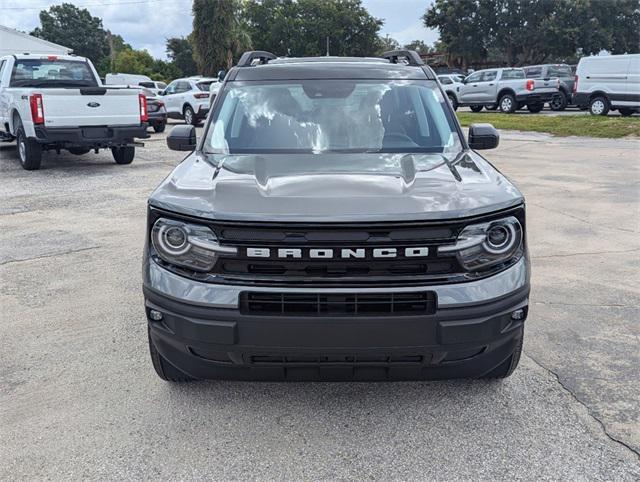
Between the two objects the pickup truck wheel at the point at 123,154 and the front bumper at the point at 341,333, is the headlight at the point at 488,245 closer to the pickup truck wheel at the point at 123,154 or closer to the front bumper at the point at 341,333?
the front bumper at the point at 341,333

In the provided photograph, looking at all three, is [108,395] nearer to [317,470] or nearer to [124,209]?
[317,470]

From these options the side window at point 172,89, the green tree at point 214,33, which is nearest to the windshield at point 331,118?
the side window at point 172,89

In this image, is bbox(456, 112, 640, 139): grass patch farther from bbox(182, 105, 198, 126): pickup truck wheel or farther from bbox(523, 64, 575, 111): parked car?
bbox(182, 105, 198, 126): pickup truck wheel

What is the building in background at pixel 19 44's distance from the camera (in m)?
39.2

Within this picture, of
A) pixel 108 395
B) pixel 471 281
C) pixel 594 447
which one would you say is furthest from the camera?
pixel 108 395

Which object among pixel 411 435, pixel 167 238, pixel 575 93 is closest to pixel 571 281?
pixel 411 435

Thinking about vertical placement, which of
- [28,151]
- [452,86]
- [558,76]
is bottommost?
[28,151]

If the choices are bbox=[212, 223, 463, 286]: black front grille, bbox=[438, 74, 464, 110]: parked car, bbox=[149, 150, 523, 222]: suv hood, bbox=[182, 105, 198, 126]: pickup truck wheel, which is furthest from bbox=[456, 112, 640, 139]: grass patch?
bbox=[212, 223, 463, 286]: black front grille

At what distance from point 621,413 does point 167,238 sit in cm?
241

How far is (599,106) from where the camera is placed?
65.1 feet

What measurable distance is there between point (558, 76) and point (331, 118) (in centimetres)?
2216

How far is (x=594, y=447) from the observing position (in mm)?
2674

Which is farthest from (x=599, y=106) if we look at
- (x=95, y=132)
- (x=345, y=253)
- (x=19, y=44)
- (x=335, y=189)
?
(x=19, y=44)

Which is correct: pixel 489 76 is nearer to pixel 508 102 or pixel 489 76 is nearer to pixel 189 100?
pixel 508 102
